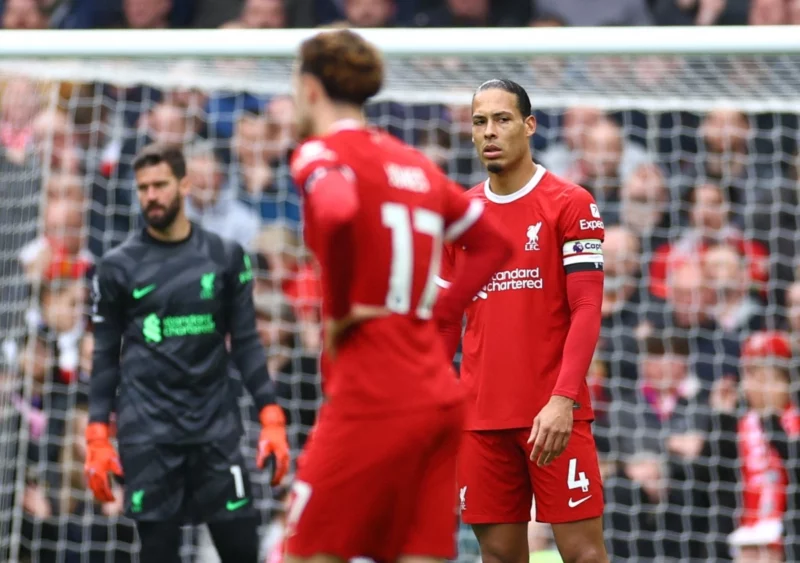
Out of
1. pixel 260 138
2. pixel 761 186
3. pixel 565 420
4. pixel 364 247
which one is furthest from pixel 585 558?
pixel 260 138

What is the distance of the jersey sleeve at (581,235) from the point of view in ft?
14.3

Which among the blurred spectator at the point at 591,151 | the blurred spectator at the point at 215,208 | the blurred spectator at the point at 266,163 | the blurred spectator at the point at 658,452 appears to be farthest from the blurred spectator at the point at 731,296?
the blurred spectator at the point at 215,208

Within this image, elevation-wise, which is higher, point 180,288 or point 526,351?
point 180,288

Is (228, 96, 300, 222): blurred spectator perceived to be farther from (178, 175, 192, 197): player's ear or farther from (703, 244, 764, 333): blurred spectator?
(703, 244, 764, 333): blurred spectator

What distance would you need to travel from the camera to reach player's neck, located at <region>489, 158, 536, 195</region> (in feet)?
14.9

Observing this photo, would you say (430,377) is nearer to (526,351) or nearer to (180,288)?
(526,351)

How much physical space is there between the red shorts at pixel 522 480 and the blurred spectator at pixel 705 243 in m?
3.30

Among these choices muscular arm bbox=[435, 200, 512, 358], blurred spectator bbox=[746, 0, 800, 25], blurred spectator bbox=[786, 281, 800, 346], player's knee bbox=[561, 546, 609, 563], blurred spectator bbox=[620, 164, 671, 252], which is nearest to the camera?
Result: muscular arm bbox=[435, 200, 512, 358]

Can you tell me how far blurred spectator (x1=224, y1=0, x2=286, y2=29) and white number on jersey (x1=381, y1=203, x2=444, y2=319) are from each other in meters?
5.89

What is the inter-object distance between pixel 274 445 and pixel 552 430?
1671 millimetres

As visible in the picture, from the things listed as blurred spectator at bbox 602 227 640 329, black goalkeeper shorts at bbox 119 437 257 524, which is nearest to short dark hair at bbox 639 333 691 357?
blurred spectator at bbox 602 227 640 329

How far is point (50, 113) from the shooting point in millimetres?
7812


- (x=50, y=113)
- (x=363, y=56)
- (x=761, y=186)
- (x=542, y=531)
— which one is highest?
(x=50, y=113)

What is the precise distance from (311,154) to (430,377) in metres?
0.60
